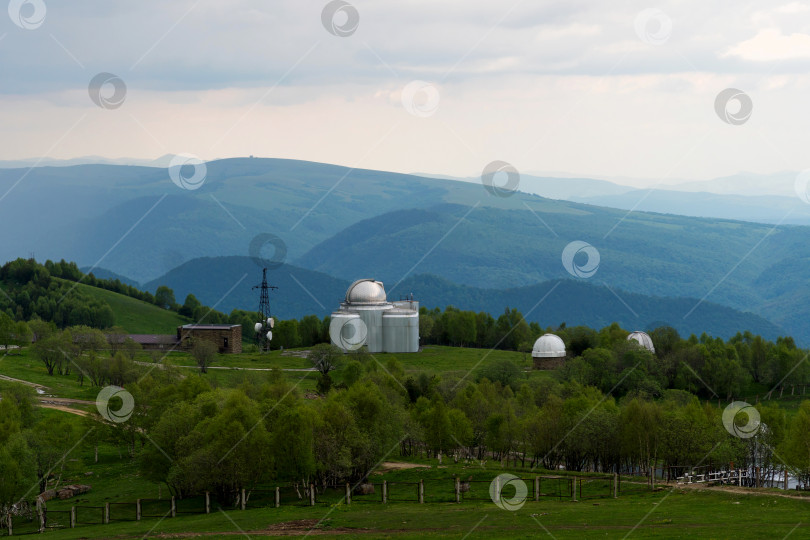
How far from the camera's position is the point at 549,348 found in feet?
455

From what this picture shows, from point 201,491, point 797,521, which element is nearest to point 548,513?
point 797,521

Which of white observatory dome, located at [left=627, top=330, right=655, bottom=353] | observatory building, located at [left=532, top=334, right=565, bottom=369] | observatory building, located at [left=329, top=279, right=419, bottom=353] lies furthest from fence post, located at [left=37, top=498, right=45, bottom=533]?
white observatory dome, located at [left=627, top=330, right=655, bottom=353]

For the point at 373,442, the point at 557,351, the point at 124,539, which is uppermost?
the point at 557,351

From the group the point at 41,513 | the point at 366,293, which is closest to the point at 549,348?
the point at 366,293

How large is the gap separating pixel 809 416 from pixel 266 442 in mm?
34092

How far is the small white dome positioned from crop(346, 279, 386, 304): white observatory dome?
85.7 feet

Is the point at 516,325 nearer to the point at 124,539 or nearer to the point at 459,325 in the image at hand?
the point at 459,325

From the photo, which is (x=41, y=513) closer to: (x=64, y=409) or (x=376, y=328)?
(x=64, y=409)

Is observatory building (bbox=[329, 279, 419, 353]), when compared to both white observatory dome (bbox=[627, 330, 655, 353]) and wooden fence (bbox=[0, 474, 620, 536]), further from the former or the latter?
wooden fence (bbox=[0, 474, 620, 536])

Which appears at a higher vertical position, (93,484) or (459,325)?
(459,325)

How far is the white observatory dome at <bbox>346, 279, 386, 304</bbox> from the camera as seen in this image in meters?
149

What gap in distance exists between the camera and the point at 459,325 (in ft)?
541

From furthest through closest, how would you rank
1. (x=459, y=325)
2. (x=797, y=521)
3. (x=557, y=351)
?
(x=459, y=325) < (x=557, y=351) < (x=797, y=521)

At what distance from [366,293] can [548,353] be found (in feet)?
99.5
